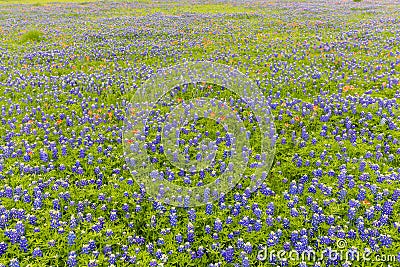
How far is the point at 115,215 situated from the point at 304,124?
4287mm

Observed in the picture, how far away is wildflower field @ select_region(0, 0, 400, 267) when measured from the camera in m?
4.39

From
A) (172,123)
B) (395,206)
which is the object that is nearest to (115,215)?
(172,123)
